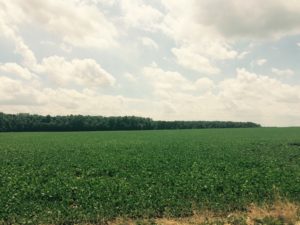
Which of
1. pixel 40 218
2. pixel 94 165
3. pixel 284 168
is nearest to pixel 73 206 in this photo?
pixel 40 218

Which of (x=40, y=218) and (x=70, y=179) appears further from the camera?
(x=70, y=179)

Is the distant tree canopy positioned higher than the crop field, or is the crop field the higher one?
the distant tree canopy

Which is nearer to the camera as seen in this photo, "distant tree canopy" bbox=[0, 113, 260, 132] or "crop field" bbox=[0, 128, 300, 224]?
"crop field" bbox=[0, 128, 300, 224]

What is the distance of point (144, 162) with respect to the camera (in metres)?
26.4

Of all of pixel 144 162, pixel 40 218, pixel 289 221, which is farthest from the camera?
pixel 144 162

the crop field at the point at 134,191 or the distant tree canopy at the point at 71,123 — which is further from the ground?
the distant tree canopy at the point at 71,123

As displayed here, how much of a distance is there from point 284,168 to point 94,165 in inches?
522

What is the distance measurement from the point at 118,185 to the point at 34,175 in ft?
20.7

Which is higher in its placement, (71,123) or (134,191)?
(71,123)

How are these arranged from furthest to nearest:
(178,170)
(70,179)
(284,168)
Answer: (284,168) < (178,170) < (70,179)

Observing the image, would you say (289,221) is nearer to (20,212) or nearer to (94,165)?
(20,212)

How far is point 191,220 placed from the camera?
1300 centimetres

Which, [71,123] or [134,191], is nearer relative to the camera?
[134,191]

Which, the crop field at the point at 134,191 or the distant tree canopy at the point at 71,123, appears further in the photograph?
the distant tree canopy at the point at 71,123
